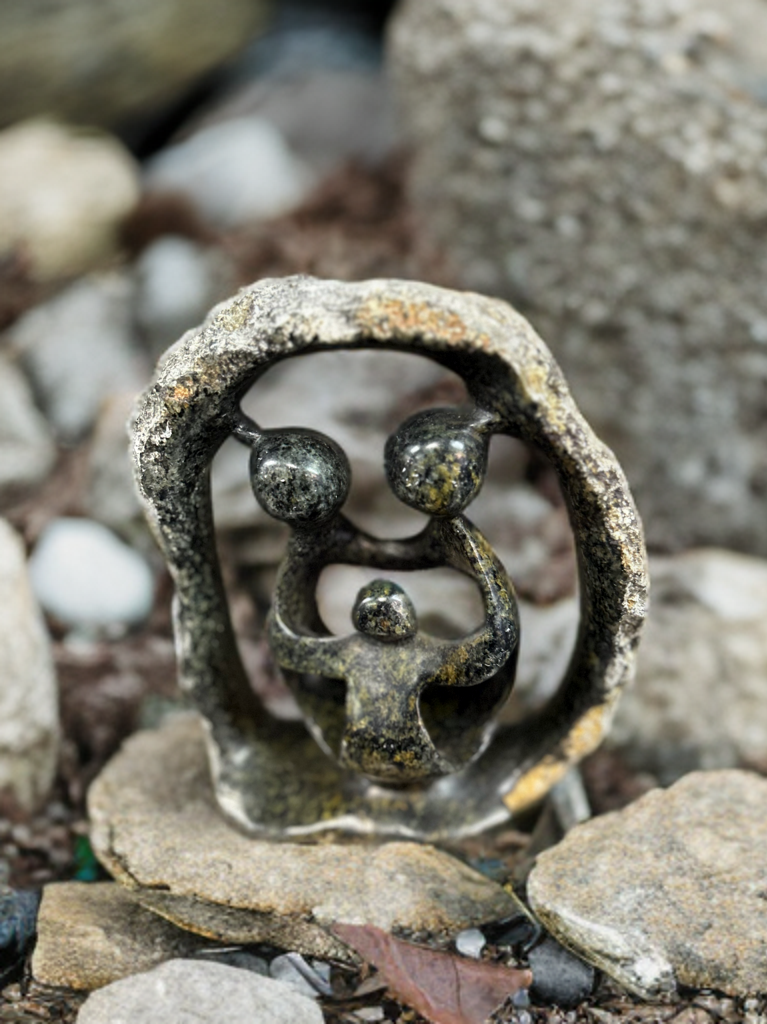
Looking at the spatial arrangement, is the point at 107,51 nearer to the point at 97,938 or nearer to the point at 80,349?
the point at 80,349

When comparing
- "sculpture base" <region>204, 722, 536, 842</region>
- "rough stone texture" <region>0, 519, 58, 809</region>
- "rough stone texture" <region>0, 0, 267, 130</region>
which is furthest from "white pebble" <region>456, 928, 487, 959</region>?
"rough stone texture" <region>0, 0, 267, 130</region>

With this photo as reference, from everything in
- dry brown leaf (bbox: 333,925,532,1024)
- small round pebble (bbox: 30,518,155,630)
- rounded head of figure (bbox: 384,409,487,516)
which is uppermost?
rounded head of figure (bbox: 384,409,487,516)

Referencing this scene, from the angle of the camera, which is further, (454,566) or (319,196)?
(319,196)

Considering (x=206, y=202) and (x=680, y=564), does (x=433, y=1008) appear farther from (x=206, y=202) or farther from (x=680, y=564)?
(x=206, y=202)

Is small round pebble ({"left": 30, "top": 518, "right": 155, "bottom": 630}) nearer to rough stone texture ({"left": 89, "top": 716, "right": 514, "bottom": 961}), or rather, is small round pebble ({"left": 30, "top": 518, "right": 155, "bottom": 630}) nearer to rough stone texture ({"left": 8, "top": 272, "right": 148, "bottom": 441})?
rough stone texture ({"left": 8, "top": 272, "right": 148, "bottom": 441})

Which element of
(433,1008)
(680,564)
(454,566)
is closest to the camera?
(433,1008)

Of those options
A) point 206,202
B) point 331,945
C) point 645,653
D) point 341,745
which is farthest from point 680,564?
point 206,202
